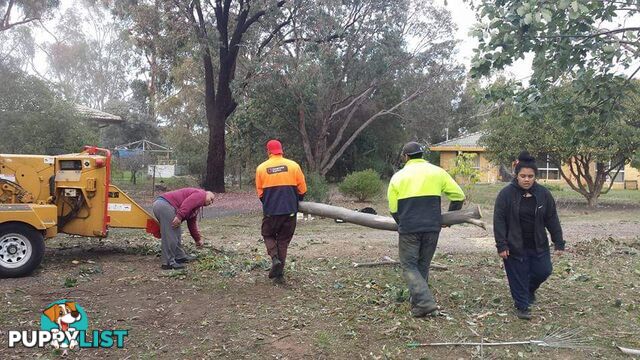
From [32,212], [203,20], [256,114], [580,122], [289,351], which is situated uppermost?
[203,20]

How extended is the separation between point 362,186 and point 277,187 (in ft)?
48.4

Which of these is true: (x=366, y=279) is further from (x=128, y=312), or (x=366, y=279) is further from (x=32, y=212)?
(x=32, y=212)

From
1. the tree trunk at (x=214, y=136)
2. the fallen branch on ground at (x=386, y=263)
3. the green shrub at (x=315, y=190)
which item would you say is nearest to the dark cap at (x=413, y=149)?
the fallen branch on ground at (x=386, y=263)

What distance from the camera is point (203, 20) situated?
23891mm

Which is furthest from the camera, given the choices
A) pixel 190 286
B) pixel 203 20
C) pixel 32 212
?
pixel 203 20

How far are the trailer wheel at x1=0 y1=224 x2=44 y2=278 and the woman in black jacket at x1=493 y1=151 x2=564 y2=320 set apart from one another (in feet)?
18.5

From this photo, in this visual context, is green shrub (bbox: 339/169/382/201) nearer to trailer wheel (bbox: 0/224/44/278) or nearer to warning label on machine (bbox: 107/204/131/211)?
warning label on machine (bbox: 107/204/131/211)

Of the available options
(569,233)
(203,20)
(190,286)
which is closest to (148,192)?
(203,20)

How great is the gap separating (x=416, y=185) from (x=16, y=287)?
475 centimetres

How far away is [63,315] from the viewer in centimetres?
571

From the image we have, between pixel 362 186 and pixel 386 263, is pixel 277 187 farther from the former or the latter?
pixel 362 186

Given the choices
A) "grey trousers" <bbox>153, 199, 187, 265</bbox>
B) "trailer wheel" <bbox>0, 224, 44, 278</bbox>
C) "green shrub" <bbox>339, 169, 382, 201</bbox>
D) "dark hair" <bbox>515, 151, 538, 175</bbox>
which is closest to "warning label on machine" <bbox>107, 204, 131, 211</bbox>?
"grey trousers" <bbox>153, 199, 187, 265</bbox>

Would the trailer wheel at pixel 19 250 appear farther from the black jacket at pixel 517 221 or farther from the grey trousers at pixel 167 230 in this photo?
the black jacket at pixel 517 221

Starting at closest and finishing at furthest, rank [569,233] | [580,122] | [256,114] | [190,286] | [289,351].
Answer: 1. [289,351]
2. [190,286]
3. [580,122]
4. [569,233]
5. [256,114]
